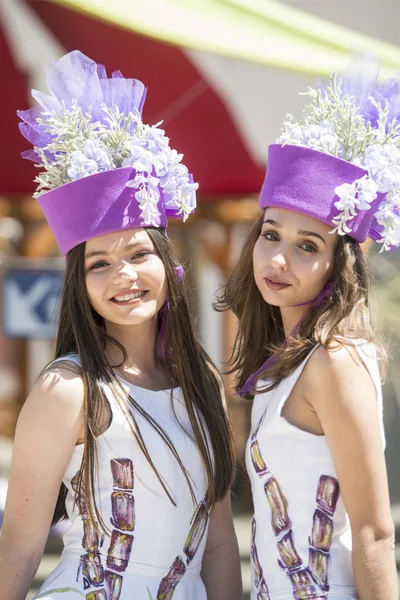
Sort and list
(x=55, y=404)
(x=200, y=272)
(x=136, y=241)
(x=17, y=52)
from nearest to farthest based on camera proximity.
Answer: (x=55, y=404) < (x=136, y=241) < (x=17, y=52) < (x=200, y=272)

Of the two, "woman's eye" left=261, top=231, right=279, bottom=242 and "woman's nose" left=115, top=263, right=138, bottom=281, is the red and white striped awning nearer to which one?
"woman's eye" left=261, top=231, right=279, bottom=242

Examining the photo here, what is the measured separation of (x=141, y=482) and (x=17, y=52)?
425 centimetres

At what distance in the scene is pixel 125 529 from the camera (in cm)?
221

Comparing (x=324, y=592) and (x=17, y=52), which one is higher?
(x=17, y=52)

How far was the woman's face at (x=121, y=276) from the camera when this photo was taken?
229 centimetres

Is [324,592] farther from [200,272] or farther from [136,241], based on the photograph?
[200,272]

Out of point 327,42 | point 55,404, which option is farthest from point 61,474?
point 327,42

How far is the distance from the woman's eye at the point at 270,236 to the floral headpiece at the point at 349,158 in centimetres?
8

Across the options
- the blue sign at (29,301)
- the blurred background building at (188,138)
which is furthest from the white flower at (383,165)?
A: the blue sign at (29,301)

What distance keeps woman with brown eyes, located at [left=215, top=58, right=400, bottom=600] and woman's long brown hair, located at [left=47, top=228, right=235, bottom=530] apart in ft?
0.54

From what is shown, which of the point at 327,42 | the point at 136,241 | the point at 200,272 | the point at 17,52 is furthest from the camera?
the point at 200,272

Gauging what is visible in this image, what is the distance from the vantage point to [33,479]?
2.12 m

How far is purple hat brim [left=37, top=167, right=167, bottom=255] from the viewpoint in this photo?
2289mm

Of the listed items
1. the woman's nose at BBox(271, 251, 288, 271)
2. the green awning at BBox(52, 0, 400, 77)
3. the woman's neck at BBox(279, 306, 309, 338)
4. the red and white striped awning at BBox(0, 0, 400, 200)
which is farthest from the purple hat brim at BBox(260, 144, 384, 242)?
the red and white striped awning at BBox(0, 0, 400, 200)
